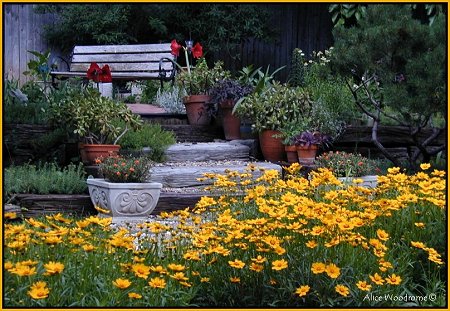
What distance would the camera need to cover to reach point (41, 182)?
5.46 metres

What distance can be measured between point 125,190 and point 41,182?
2.41 feet

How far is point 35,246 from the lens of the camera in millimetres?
2828

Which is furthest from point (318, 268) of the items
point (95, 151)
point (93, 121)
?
point (93, 121)

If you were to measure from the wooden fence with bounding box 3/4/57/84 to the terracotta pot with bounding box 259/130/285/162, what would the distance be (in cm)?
688

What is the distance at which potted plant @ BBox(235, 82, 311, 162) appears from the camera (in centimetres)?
706

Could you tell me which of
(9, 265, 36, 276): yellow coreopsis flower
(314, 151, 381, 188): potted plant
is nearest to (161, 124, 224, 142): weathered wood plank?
(314, 151, 381, 188): potted plant

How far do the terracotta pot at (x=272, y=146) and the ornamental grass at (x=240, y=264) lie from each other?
3.80m

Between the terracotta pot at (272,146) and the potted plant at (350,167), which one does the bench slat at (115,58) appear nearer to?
the terracotta pot at (272,146)

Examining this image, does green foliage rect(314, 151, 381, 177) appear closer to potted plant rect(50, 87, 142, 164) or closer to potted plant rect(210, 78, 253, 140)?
potted plant rect(210, 78, 253, 140)

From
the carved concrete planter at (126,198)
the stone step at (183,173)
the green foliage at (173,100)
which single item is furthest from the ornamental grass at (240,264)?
the green foliage at (173,100)

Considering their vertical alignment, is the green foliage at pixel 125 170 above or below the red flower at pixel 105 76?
below

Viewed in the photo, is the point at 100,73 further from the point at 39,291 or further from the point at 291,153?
the point at 39,291

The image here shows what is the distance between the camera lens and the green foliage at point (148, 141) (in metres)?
6.64

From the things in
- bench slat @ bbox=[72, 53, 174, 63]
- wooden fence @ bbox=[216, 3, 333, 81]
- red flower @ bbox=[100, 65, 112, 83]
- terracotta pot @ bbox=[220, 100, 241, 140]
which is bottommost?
terracotta pot @ bbox=[220, 100, 241, 140]
